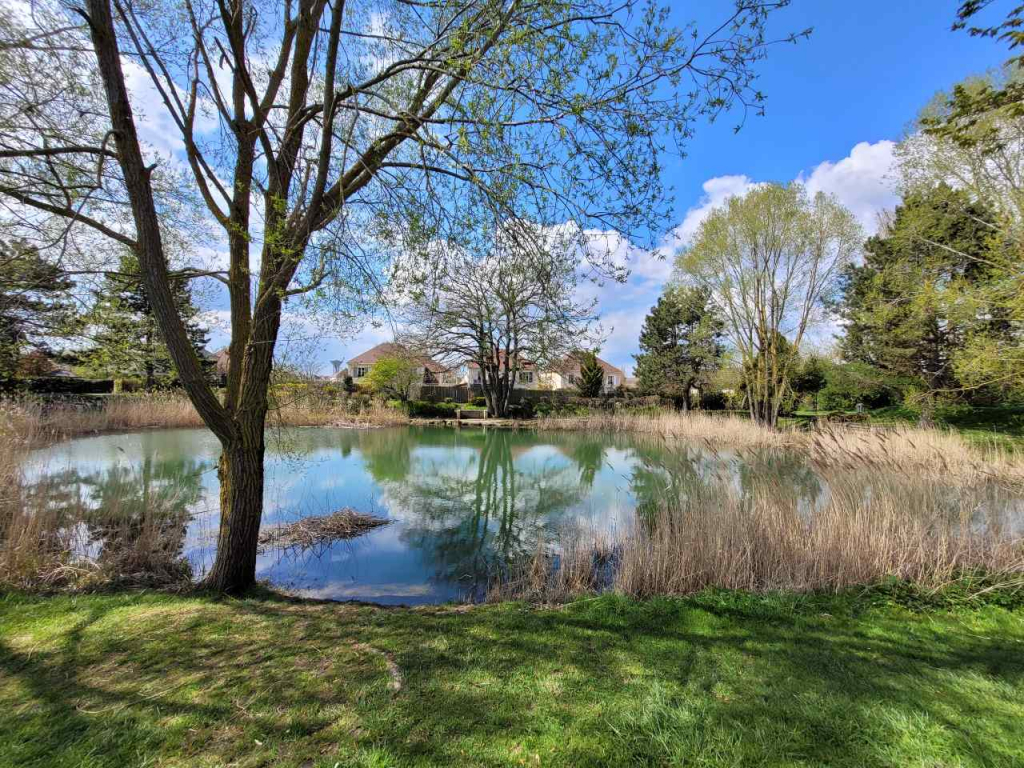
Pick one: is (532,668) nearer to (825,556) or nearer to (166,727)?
(166,727)

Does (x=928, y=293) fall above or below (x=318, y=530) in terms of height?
above

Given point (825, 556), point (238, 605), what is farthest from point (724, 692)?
point (238, 605)

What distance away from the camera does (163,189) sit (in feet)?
18.2

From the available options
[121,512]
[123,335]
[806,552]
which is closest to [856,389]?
[806,552]

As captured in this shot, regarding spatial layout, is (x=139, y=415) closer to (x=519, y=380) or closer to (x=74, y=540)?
(x=74, y=540)

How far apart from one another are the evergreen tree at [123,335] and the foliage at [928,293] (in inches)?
567

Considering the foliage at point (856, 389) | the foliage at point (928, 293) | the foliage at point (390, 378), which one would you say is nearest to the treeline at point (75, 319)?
the foliage at point (928, 293)

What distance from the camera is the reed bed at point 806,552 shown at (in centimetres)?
443

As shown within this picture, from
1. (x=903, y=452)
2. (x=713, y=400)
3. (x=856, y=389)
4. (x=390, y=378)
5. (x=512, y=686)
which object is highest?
(x=390, y=378)

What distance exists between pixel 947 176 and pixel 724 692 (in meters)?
15.6

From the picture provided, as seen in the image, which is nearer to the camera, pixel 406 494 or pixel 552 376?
pixel 406 494

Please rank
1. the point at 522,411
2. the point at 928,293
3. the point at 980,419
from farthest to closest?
the point at 522,411 → the point at 980,419 → the point at 928,293

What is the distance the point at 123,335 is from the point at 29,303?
3.04 feet

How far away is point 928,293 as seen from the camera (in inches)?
408
